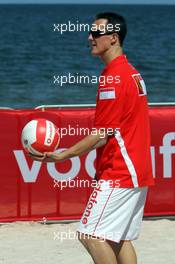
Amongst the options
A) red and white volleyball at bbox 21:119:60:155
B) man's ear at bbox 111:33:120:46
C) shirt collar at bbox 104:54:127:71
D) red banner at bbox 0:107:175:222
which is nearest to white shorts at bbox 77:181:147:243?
red and white volleyball at bbox 21:119:60:155

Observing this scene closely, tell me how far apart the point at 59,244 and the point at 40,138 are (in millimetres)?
2321

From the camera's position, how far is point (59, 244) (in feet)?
25.5

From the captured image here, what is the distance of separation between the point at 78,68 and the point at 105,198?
38354mm

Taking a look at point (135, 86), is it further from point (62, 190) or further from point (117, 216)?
point (62, 190)

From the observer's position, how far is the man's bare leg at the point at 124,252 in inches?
223

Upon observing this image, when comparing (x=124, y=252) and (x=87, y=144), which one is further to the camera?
(x=124, y=252)

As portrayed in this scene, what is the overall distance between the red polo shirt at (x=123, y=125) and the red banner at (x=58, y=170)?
9.72ft

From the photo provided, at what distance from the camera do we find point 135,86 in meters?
5.36

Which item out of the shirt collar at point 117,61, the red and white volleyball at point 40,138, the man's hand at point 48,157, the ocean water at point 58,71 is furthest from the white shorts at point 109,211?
the ocean water at point 58,71

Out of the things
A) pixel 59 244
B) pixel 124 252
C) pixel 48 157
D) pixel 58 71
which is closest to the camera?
pixel 48 157

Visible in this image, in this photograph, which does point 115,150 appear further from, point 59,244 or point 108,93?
point 59,244

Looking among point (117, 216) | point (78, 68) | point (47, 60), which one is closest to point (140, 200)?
point (117, 216)

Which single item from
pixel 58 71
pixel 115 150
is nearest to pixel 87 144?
pixel 115 150

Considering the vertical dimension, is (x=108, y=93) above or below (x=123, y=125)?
above
